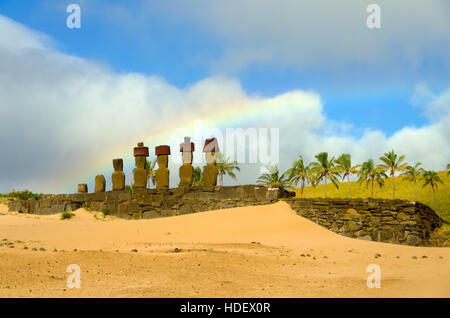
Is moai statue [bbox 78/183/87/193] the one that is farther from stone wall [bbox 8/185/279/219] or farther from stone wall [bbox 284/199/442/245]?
stone wall [bbox 284/199/442/245]

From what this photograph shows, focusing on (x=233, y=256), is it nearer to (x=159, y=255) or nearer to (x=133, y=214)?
(x=159, y=255)

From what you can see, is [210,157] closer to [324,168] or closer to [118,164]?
[118,164]

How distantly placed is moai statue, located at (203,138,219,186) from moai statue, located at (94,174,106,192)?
16.0 feet

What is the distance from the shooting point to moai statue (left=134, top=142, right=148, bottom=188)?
63.6 feet

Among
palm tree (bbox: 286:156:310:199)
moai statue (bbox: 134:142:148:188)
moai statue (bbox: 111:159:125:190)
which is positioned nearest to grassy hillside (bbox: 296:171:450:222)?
palm tree (bbox: 286:156:310:199)

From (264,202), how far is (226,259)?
733cm

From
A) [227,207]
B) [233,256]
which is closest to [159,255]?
[233,256]

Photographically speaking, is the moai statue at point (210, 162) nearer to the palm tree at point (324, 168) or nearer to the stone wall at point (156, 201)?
the stone wall at point (156, 201)

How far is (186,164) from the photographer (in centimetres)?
1873

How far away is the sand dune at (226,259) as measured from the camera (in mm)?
6422

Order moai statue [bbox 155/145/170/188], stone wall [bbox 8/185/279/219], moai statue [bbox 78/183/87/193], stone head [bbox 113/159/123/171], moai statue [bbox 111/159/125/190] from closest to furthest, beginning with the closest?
stone wall [bbox 8/185/279/219] → moai statue [bbox 155/145/170/188] → moai statue [bbox 111/159/125/190] → stone head [bbox 113/159/123/171] → moai statue [bbox 78/183/87/193]
